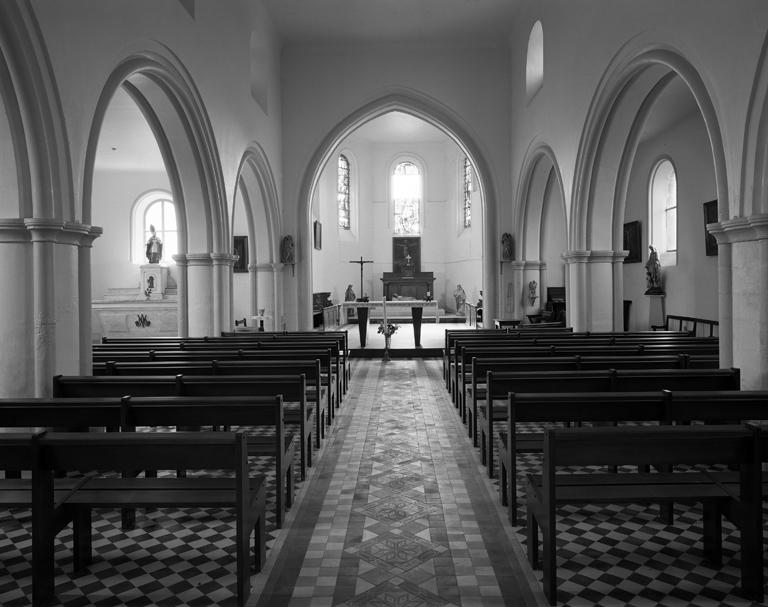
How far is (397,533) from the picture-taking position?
3857 mm

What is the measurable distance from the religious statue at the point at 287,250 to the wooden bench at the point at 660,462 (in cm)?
1295

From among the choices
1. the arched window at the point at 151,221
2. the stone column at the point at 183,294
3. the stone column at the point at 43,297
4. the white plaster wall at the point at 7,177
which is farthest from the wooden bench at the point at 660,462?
the arched window at the point at 151,221

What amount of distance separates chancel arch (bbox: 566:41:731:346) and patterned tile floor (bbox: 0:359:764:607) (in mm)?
4498

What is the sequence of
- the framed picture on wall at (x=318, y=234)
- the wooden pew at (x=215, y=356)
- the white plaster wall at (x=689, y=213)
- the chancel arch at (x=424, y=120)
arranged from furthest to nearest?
the framed picture on wall at (x=318, y=234), the chancel arch at (x=424, y=120), the white plaster wall at (x=689, y=213), the wooden pew at (x=215, y=356)

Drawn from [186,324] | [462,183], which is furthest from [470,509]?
[462,183]

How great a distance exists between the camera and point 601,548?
3.61 metres

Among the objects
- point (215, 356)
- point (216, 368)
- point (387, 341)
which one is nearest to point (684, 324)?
point (387, 341)

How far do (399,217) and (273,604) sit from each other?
79.1ft

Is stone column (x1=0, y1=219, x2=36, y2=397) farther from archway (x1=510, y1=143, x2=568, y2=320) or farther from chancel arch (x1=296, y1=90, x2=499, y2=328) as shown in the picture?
archway (x1=510, y1=143, x2=568, y2=320)

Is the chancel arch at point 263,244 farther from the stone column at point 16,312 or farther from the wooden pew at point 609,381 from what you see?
the wooden pew at point 609,381

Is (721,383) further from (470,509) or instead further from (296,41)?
(296,41)

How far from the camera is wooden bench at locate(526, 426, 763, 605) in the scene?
282cm

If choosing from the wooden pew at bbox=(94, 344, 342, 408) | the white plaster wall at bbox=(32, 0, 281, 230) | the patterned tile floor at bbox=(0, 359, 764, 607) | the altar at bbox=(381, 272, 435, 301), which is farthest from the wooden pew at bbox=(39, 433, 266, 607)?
the altar at bbox=(381, 272, 435, 301)

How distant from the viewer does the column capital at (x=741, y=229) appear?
5445 mm
